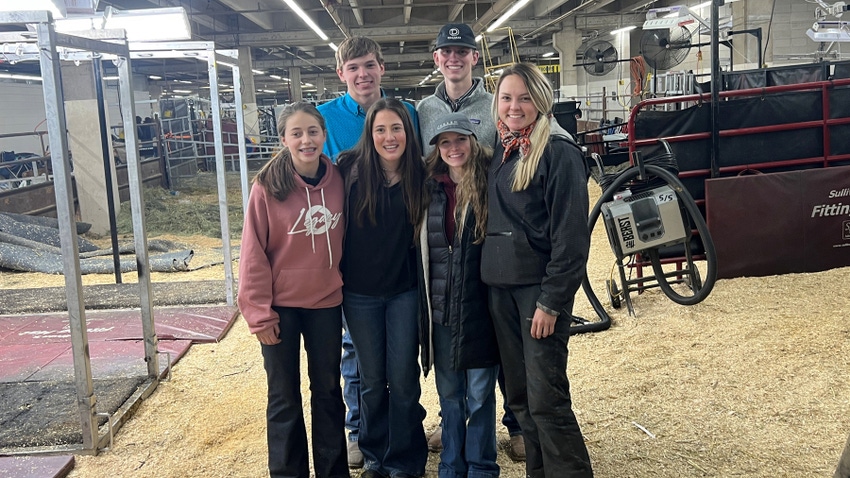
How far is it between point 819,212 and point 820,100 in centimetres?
98

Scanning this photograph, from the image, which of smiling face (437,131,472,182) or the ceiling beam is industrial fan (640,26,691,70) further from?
the ceiling beam

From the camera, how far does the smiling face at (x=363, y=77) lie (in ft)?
10.3

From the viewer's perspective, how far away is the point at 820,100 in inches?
240

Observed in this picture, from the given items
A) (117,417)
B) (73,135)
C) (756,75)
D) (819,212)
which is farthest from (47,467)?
(73,135)

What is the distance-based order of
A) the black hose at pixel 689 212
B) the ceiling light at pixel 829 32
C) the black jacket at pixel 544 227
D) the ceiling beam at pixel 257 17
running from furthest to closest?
1. the ceiling beam at pixel 257 17
2. the ceiling light at pixel 829 32
3. the black hose at pixel 689 212
4. the black jacket at pixel 544 227

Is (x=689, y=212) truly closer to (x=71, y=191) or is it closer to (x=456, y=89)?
(x=456, y=89)

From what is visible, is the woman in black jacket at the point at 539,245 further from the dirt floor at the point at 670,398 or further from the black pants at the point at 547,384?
the dirt floor at the point at 670,398

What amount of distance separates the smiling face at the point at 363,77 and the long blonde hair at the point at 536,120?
2.58ft

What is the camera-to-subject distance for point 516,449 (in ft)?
10.7

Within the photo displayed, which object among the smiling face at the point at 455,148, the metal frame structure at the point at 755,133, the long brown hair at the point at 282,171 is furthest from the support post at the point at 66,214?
the metal frame structure at the point at 755,133

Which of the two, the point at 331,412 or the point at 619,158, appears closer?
the point at 331,412

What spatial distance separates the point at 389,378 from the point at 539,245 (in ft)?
2.96

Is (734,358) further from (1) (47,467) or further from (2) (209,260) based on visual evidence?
(2) (209,260)

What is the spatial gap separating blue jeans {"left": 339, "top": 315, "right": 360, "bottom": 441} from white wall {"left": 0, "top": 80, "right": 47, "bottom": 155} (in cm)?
2050
